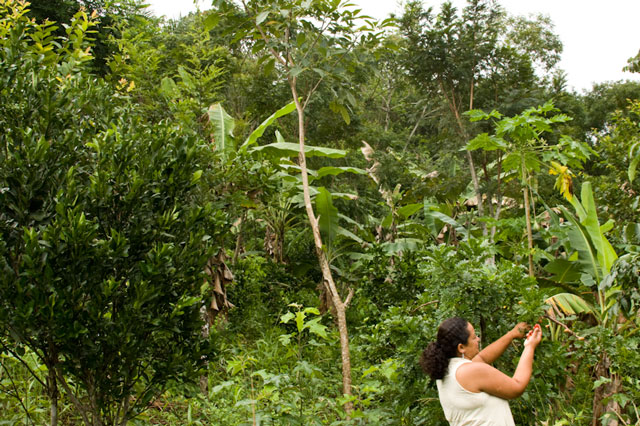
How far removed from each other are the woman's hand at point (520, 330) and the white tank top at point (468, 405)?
45 centimetres

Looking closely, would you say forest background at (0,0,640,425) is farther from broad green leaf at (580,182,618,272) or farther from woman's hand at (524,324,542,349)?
woman's hand at (524,324,542,349)

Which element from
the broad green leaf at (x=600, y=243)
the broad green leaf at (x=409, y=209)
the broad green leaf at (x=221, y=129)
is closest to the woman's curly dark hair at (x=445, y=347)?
the broad green leaf at (x=600, y=243)

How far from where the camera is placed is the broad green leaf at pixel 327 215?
654cm

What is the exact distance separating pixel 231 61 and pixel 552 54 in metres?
14.2

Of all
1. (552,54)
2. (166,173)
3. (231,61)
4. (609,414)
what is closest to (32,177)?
(166,173)

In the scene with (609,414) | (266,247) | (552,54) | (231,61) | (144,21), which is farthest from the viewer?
(552,54)

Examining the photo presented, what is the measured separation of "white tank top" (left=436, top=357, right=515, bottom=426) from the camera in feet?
7.79

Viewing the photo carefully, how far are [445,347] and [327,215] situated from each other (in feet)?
13.6

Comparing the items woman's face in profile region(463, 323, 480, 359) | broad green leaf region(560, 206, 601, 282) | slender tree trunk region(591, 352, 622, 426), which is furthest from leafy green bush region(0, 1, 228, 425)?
broad green leaf region(560, 206, 601, 282)

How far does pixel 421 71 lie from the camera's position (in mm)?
9867

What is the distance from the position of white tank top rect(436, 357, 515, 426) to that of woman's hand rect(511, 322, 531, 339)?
45 centimetres

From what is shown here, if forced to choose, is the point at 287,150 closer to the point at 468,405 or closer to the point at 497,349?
the point at 497,349

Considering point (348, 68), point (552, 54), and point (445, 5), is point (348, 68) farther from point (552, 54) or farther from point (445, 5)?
point (552, 54)

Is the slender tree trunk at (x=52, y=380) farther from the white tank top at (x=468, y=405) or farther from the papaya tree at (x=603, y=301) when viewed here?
the papaya tree at (x=603, y=301)
